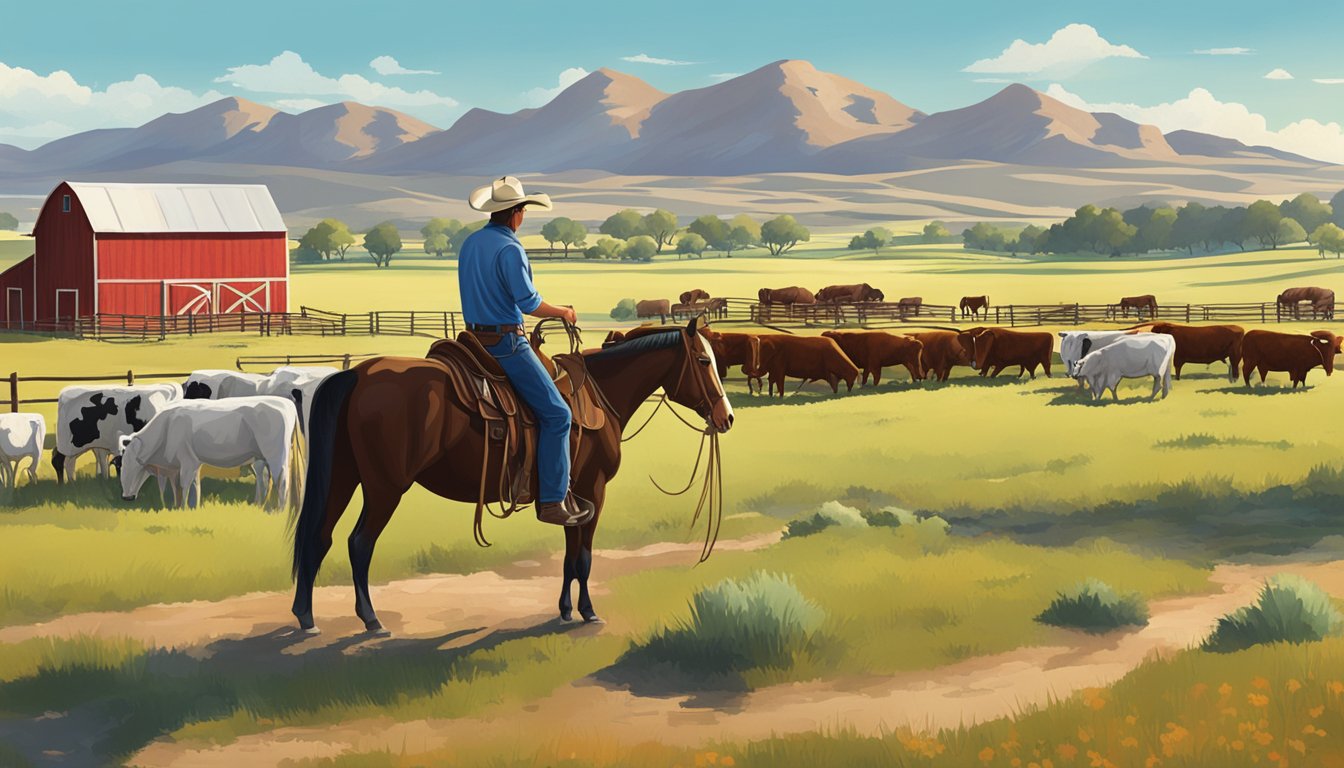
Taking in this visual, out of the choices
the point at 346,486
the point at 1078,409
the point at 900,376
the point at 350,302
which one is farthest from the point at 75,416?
the point at 350,302

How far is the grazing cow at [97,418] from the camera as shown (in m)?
17.4

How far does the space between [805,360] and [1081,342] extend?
6.34 meters

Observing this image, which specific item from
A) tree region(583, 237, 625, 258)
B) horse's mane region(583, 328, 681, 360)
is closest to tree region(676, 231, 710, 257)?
tree region(583, 237, 625, 258)

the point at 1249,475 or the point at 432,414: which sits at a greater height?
the point at 432,414

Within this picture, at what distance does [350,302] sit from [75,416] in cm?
6911

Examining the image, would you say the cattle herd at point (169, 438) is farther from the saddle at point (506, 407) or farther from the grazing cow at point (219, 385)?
the saddle at point (506, 407)

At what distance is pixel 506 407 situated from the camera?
9500mm

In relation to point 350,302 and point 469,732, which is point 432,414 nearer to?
point 469,732

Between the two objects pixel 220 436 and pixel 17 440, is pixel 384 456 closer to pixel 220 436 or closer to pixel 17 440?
pixel 220 436

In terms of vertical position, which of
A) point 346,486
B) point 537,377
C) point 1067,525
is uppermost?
point 537,377

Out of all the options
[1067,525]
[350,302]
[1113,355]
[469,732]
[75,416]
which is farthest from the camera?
[350,302]

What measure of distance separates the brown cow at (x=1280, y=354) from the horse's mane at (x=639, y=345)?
79.8 ft

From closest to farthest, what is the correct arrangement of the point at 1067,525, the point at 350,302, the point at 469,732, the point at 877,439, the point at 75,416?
1. the point at 469,732
2. the point at 1067,525
3. the point at 75,416
4. the point at 877,439
5. the point at 350,302

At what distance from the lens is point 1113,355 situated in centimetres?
2864
